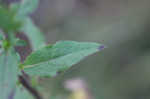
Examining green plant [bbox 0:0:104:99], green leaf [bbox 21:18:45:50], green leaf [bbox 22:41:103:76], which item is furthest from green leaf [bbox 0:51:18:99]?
green leaf [bbox 21:18:45:50]

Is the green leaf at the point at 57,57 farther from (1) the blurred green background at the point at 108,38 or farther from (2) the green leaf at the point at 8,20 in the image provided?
(1) the blurred green background at the point at 108,38

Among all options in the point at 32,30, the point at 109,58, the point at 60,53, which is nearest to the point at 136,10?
the point at 109,58

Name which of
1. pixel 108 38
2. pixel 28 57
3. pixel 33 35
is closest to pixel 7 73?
pixel 28 57

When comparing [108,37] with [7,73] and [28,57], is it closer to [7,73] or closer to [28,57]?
[28,57]

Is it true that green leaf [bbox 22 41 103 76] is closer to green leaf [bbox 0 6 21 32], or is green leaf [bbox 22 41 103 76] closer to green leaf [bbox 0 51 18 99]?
green leaf [bbox 0 51 18 99]

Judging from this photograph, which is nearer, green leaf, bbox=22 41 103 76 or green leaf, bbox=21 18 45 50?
green leaf, bbox=22 41 103 76

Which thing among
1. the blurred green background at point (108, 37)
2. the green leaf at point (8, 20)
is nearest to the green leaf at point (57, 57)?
the green leaf at point (8, 20)
